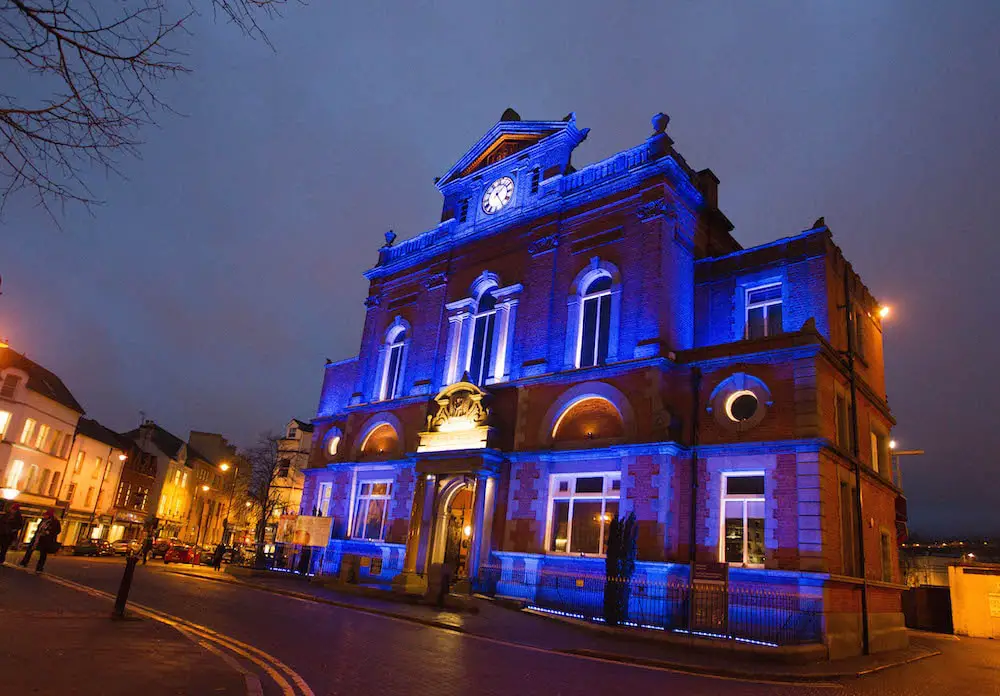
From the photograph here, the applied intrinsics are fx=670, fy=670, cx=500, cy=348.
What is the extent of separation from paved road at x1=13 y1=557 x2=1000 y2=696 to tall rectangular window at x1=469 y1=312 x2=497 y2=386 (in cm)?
1213

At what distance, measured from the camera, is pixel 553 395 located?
78.8ft

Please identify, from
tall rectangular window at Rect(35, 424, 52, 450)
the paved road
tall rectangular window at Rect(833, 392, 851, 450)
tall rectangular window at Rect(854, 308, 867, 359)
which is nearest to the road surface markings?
the paved road

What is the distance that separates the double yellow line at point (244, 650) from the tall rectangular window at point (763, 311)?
18.1 m

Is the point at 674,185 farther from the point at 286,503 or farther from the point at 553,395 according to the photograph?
the point at 286,503

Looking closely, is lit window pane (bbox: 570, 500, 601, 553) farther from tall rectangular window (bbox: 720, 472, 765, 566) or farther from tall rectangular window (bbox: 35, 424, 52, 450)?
tall rectangular window (bbox: 35, 424, 52, 450)

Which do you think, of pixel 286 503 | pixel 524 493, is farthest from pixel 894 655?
pixel 286 503

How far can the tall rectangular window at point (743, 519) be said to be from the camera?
61.0 ft

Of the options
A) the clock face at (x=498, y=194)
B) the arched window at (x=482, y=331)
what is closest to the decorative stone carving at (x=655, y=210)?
the arched window at (x=482, y=331)

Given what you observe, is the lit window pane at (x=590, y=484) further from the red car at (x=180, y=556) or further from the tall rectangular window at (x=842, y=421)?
the red car at (x=180, y=556)

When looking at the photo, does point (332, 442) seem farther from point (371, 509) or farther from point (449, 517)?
point (449, 517)

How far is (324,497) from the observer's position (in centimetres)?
3303

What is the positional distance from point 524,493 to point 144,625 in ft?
46.2

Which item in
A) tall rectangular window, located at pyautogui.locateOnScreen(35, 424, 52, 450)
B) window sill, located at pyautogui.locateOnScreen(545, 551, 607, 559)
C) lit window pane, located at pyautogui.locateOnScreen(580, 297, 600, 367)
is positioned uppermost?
lit window pane, located at pyautogui.locateOnScreen(580, 297, 600, 367)

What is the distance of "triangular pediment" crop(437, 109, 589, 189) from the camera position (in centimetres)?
2811
